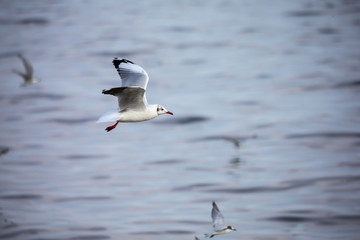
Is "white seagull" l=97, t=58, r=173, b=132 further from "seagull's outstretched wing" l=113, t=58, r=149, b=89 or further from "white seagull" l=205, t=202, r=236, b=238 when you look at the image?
"white seagull" l=205, t=202, r=236, b=238

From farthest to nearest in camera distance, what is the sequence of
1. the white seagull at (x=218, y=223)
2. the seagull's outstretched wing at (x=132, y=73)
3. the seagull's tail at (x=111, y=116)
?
the white seagull at (x=218, y=223)
the seagull's outstretched wing at (x=132, y=73)
the seagull's tail at (x=111, y=116)

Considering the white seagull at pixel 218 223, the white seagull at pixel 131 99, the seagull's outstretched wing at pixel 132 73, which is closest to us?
the white seagull at pixel 131 99

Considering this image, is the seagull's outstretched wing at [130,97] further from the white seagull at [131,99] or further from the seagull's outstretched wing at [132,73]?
the seagull's outstretched wing at [132,73]

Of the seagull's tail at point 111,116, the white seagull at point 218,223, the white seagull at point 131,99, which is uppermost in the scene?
the white seagull at point 131,99

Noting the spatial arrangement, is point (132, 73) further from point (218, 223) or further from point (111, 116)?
point (218, 223)

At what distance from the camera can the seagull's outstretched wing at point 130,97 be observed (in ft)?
45.0

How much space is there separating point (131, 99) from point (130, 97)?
0.07 meters

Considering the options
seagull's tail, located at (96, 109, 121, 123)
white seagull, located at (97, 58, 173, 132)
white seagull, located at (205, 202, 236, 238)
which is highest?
white seagull, located at (97, 58, 173, 132)

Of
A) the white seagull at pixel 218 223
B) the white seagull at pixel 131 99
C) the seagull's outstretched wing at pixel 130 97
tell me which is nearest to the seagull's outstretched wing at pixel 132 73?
the white seagull at pixel 131 99

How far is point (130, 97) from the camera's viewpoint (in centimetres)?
1390

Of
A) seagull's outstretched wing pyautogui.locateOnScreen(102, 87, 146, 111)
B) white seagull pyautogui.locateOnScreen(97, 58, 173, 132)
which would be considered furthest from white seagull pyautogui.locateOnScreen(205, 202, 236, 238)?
seagull's outstretched wing pyautogui.locateOnScreen(102, 87, 146, 111)

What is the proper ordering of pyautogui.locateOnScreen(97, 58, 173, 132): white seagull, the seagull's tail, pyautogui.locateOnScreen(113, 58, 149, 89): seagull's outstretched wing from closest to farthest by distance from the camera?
the seagull's tail < pyautogui.locateOnScreen(97, 58, 173, 132): white seagull < pyautogui.locateOnScreen(113, 58, 149, 89): seagull's outstretched wing

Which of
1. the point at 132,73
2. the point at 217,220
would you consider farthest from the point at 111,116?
the point at 217,220

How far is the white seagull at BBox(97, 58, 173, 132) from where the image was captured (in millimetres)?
13781
